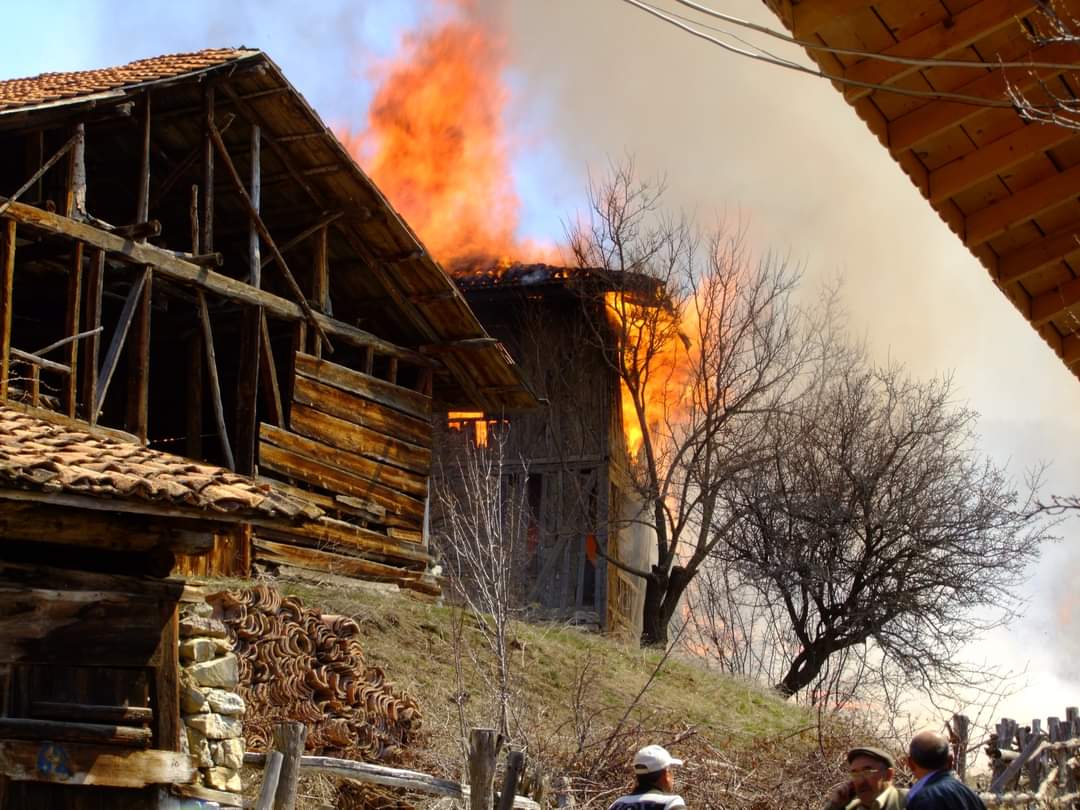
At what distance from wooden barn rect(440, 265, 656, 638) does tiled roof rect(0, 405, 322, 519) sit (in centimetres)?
1540

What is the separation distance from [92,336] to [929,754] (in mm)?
10561

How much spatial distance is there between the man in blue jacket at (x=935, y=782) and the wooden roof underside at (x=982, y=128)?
2135 mm

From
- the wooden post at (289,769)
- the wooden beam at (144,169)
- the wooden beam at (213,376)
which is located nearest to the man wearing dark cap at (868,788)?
the wooden post at (289,769)

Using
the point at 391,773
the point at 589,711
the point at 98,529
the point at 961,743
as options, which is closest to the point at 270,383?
the point at 589,711

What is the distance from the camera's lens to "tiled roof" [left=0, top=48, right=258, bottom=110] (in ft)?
43.5

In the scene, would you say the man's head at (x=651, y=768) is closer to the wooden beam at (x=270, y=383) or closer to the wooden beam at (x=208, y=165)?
the wooden beam at (x=208, y=165)

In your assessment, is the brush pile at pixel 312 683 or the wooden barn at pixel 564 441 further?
the wooden barn at pixel 564 441

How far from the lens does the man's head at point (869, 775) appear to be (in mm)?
6273

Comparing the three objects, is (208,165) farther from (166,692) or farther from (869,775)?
(869,775)

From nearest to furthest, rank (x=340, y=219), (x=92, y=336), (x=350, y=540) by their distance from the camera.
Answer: (x=92, y=336)
(x=350, y=540)
(x=340, y=219)

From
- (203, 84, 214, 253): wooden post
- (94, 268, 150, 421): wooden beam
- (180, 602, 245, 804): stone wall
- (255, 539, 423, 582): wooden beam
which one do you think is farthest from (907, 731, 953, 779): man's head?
(203, 84, 214, 253): wooden post

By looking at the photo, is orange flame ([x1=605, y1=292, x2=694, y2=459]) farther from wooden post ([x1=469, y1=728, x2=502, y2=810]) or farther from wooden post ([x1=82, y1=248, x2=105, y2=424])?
wooden post ([x1=469, y1=728, x2=502, y2=810])

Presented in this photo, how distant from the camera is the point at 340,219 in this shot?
1741 cm

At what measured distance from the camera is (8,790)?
756cm
